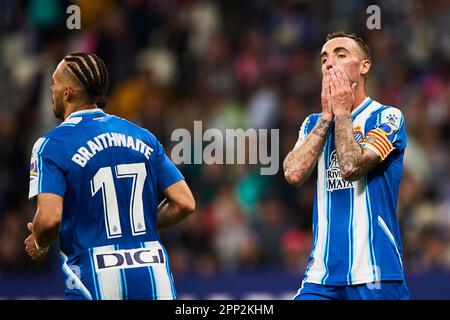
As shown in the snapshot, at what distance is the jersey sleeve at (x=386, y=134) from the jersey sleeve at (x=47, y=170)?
72.2 inches

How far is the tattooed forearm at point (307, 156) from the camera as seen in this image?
6.38 meters

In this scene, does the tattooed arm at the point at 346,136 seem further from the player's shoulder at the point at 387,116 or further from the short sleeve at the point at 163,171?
the short sleeve at the point at 163,171

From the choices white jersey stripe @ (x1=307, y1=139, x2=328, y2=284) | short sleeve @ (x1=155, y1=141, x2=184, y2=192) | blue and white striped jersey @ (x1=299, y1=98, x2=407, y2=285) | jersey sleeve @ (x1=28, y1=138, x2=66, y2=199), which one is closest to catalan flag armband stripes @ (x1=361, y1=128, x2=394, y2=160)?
blue and white striped jersey @ (x1=299, y1=98, x2=407, y2=285)

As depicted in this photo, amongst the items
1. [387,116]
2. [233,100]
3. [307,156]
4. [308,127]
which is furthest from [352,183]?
[233,100]

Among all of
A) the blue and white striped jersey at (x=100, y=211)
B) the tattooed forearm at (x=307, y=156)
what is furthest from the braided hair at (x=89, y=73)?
the tattooed forearm at (x=307, y=156)

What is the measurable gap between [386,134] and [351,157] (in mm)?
309

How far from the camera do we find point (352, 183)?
627cm

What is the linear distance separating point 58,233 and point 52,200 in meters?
Result: 0.20

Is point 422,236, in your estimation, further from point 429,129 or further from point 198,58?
point 198,58

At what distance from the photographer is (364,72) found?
21.5 ft

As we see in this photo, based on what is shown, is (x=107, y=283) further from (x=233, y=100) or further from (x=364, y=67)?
(x=233, y=100)

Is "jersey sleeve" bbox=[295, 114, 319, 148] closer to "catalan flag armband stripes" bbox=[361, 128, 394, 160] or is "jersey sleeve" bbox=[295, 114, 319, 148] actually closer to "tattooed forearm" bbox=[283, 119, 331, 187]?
"tattooed forearm" bbox=[283, 119, 331, 187]

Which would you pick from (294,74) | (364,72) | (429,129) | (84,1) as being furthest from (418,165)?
(364,72)

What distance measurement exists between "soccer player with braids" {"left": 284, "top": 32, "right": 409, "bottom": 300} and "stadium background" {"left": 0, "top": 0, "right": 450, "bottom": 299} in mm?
4940
